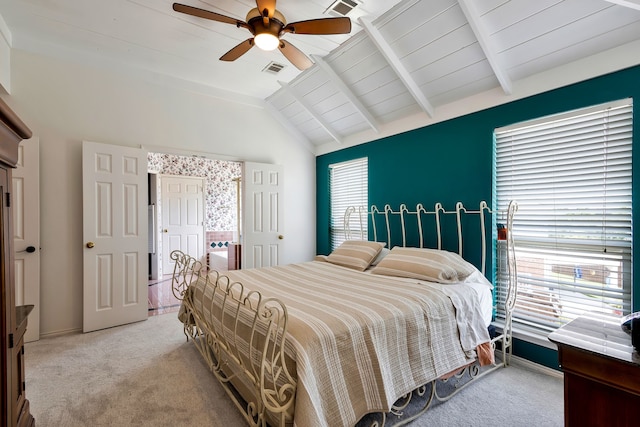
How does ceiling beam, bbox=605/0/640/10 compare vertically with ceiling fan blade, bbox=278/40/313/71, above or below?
below

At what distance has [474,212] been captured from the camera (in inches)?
114

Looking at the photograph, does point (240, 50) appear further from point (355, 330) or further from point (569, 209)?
point (569, 209)

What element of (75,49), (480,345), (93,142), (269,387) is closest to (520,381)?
(480,345)

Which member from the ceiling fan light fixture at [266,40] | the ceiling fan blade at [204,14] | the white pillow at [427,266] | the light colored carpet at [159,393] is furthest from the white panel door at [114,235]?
the white pillow at [427,266]

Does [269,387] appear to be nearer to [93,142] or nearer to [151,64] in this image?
[93,142]

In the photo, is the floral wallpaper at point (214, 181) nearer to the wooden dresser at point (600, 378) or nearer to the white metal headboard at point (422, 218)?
the white metal headboard at point (422, 218)

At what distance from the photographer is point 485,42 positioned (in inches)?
94.0

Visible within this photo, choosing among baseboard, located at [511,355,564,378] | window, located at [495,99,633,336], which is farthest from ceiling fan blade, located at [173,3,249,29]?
baseboard, located at [511,355,564,378]

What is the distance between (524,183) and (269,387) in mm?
2665

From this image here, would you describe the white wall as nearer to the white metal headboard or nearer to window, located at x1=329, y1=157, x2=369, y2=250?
window, located at x1=329, y1=157, x2=369, y2=250

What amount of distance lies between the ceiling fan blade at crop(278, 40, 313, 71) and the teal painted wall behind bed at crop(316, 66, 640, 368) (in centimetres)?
160

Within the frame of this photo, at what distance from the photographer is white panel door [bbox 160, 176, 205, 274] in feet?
20.0

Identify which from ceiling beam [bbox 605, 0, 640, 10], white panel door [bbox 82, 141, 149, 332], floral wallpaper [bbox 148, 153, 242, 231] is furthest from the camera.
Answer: floral wallpaper [bbox 148, 153, 242, 231]

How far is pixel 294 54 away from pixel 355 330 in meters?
2.24
